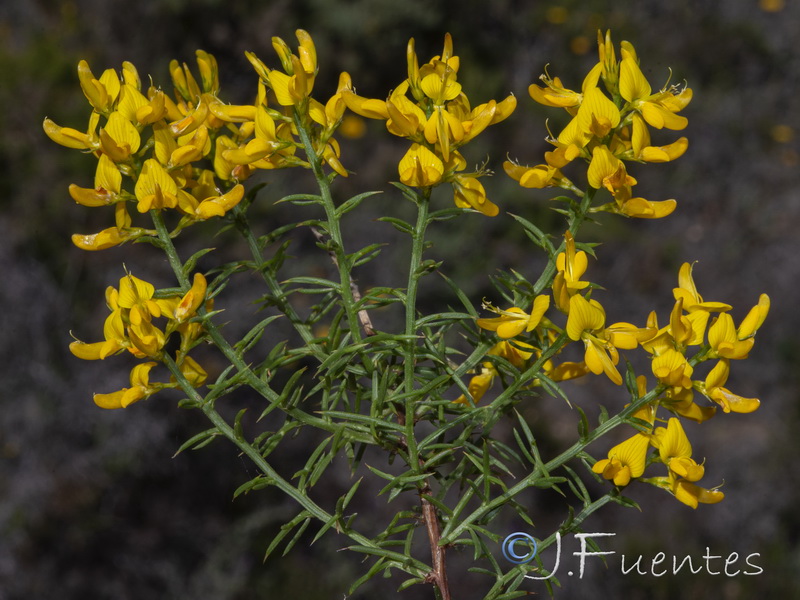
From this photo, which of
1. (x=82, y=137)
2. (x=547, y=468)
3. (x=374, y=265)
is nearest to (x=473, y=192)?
(x=547, y=468)

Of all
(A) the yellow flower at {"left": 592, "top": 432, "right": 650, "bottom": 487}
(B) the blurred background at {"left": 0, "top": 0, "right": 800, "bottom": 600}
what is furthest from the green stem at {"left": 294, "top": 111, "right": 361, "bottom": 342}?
(B) the blurred background at {"left": 0, "top": 0, "right": 800, "bottom": 600}

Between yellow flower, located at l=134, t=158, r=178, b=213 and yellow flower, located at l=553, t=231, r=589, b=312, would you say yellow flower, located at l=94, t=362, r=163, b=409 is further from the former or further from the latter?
yellow flower, located at l=553, t=231, r=589, b=312

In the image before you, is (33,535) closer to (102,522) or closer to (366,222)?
(102,522)

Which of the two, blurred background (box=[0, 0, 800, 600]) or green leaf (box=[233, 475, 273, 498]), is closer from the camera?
green leaf (box=[233, 475, 273, 498])

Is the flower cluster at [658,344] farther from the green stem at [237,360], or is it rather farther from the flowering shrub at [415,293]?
the green stem at [237,360]

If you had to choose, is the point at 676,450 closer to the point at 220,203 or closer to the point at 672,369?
the point at 672,369

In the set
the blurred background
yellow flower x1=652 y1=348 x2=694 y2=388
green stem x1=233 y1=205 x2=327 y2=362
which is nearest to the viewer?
yellow flower x1=652 y1=348 x2=694 y2=388

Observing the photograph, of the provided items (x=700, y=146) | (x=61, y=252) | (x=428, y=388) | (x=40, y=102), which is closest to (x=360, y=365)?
(x=428, y=388)
